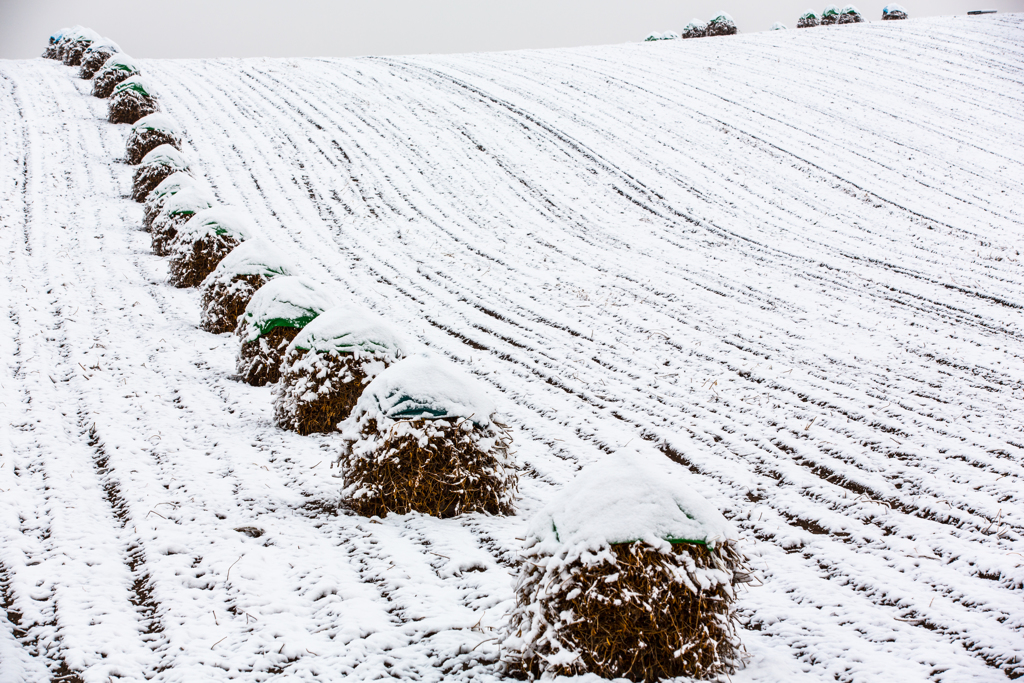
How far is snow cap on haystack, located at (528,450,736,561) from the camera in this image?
2.91m

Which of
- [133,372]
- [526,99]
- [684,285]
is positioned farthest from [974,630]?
[526,99]

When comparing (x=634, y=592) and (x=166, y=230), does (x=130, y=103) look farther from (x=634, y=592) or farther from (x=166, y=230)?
(x=634, y=592)

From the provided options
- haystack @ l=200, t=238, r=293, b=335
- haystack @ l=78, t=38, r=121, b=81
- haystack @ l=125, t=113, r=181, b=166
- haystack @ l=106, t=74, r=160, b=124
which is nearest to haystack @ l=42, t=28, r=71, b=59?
haystack @ l=78, t=38, r=121, b=81

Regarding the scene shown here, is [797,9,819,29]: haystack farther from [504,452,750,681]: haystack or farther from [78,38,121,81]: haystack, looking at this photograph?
[504,452,750,681]: haystack

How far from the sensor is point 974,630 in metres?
3.54

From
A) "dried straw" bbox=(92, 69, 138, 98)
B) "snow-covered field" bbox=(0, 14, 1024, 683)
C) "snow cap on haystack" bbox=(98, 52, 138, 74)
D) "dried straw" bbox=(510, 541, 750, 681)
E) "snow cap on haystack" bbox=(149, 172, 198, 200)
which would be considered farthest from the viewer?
"snow cap on haystack" bbox=(98, 52, 138, 74)

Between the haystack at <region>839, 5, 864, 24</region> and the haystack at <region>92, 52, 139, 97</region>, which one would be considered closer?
the haystack at <region>92, 52, 139, 97</region>

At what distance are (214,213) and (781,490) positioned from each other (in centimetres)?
817

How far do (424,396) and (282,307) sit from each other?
8.91 feet

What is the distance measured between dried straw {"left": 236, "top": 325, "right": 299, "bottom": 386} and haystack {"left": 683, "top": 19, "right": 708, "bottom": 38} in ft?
110

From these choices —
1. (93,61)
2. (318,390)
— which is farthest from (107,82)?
(318,390)

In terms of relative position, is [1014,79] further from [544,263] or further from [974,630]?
[974,630]

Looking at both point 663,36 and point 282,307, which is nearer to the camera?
point 282,307

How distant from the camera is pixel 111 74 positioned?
2095cm
